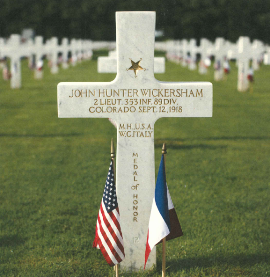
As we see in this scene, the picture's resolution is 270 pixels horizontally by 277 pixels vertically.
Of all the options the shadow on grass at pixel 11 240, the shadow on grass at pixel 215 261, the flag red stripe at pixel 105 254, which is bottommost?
the shadow on grass at pixel 11 240

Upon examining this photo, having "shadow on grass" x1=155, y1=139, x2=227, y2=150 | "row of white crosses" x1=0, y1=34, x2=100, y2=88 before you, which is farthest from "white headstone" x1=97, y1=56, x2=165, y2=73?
"row of white crosses" x1=0, y1=34, x2=100, y2=88

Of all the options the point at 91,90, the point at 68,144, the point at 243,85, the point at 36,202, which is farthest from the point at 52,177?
the point at 243,85

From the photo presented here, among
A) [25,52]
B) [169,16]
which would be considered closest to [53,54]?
[25,52]

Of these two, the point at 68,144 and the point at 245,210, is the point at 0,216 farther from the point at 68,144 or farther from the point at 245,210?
the point at 68,144

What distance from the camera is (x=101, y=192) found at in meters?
7.43

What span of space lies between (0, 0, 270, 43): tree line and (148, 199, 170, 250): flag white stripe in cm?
5281

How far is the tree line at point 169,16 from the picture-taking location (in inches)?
2323

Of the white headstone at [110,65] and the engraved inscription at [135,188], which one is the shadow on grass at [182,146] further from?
the engraved inscription at [135,188]

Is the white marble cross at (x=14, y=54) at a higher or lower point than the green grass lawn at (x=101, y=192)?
higher

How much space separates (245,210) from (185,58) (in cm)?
3041

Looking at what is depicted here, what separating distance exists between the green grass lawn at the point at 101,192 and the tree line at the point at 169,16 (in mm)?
45497

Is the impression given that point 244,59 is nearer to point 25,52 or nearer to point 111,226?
point 25,52

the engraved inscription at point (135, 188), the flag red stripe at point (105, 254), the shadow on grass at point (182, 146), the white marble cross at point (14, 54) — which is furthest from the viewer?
the white marble cross at point (14, 54)

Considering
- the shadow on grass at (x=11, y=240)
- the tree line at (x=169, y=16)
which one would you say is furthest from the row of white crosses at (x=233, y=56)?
the tree line at (x=169, y=16)
